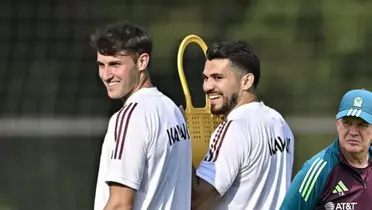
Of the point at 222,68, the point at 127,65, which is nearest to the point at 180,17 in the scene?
the point at 222,68

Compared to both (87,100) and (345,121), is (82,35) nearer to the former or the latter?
(87,100)

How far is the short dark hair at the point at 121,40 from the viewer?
3111 mm

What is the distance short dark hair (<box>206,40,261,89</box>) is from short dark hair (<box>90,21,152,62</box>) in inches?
24.4

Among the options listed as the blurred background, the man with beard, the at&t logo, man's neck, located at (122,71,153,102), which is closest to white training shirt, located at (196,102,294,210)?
the man with beard

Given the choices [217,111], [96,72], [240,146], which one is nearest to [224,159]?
[240,146]

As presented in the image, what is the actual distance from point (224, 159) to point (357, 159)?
0.47 m

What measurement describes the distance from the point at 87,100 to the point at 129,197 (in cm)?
386

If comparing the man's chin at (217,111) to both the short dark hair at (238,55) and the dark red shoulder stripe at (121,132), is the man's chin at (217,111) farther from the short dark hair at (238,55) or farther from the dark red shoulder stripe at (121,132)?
the dark red shoulder stripe at (121,132)

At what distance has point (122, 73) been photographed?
3.12 metres

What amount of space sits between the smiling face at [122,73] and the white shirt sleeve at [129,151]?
0.16 metres

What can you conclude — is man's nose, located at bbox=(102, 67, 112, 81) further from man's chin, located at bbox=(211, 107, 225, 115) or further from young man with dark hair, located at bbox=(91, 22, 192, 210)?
man's chin, located at bbox=(211, 107, 225, 115)

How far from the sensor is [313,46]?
6.92 m

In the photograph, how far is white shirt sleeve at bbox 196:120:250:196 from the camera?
343 cm

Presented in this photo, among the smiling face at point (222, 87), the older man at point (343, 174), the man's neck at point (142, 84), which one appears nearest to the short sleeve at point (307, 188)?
the older man at point (343, 174)
